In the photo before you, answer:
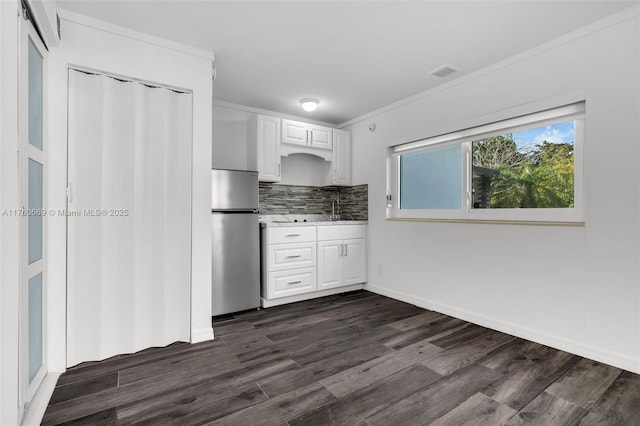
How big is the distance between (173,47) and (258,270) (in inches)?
85.5

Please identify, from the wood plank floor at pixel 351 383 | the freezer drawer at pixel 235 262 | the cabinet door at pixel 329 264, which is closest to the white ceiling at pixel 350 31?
the freezer drawer at pixel 235 262

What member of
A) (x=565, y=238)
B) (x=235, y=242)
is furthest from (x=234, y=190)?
(x=565, y=238)

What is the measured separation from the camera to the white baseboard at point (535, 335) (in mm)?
2131

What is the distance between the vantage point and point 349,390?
1.88m

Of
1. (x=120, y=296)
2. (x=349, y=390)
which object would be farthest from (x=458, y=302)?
(x=120, y=296)

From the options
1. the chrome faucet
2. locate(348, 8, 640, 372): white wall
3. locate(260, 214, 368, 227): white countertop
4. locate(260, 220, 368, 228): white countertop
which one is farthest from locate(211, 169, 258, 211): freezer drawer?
locate(348, 8, 640, 372): white wall

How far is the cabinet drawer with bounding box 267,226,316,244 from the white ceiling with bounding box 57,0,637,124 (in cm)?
155

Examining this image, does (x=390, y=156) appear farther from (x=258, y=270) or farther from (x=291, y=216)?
(x=258, y=270)

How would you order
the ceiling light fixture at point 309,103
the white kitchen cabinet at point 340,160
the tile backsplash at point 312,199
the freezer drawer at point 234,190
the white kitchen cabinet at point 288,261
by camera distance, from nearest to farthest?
1. the freezer drawer at point 234,190
2. the white kitchen cabinet at point 288,261
3. the ceiling light fixture at point 309,103
4. the tile backsplash at point 312,199
5. the white kitchen cabinet at point 340,160

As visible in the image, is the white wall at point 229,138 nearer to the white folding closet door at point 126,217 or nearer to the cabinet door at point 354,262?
the white folding closet door at point 126,217

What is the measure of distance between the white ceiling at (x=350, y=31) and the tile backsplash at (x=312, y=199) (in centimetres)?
146

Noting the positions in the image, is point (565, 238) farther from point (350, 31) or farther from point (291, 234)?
point (291, 234)

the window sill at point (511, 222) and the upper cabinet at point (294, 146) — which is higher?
the upper cabinet at point (294, 146)

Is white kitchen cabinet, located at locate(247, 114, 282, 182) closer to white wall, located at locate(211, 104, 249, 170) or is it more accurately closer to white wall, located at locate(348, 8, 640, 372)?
white wall, located at locate(211, 104, 249, 170)
